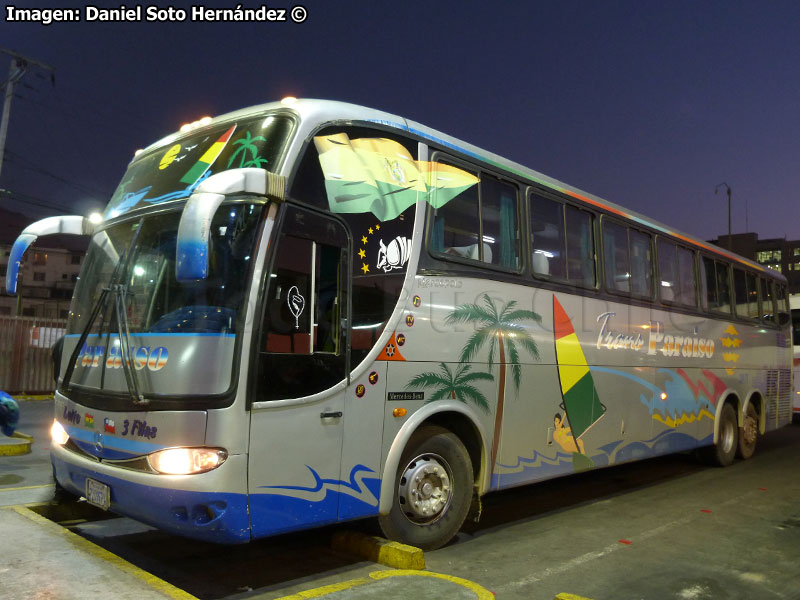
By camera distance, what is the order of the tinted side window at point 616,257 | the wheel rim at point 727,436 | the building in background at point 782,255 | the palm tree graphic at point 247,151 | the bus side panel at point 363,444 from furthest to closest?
1. the building in background at point 782,255
2. the wheel rim at point 727,436
3. the tinted side window at point 616,257
4. the bus side panel at point 363,444
5. the palm tree graphic at point 247,151

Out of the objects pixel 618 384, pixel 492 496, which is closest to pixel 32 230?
pixel 492 496

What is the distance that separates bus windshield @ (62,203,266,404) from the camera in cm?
440

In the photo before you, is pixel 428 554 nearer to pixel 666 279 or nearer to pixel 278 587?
pixel 278 587

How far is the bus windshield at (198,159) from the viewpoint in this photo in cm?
499

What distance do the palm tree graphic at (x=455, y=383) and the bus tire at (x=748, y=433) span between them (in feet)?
25.9

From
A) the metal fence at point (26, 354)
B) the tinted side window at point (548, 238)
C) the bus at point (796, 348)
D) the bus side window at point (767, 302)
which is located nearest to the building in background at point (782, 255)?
the bus at point (796, 348)

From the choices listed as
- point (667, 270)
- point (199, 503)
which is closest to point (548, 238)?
point (667, 270)

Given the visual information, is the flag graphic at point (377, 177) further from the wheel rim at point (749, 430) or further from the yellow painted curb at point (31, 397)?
the yellow painted curb at point (31, 397)

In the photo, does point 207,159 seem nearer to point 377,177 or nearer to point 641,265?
point 377,177

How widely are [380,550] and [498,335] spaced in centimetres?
228

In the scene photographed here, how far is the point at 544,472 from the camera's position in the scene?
23.2ft

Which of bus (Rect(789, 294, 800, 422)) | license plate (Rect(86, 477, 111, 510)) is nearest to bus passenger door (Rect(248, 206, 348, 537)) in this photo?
license plate (Rect(86, 477, 111, 510))

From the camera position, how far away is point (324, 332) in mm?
4914

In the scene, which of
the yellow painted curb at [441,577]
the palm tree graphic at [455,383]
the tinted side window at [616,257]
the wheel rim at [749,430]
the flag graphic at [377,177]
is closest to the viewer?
the yellow painted curb at [441,577]
